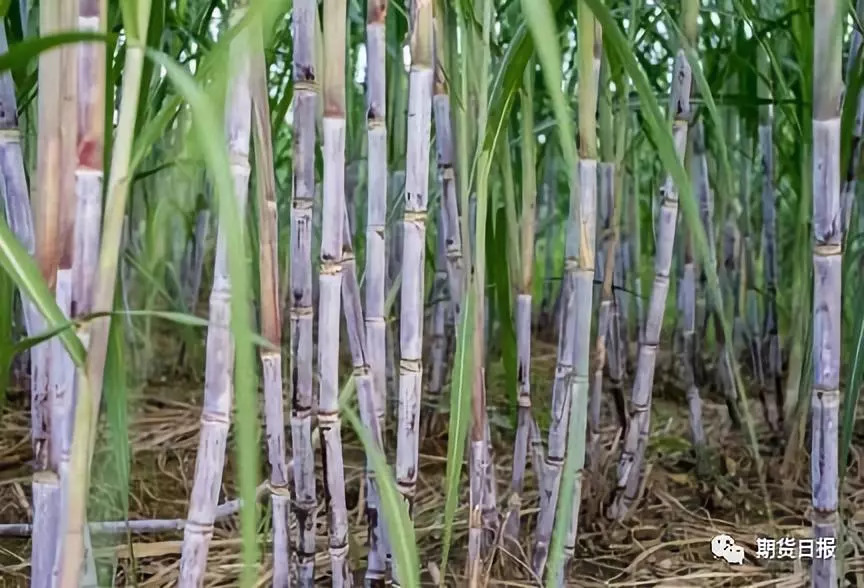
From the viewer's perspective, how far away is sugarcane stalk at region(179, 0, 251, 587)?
1.50ft

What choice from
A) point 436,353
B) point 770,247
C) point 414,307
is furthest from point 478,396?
point 770,247

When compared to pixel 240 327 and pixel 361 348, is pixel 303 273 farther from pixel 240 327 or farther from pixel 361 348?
pixel 240 327

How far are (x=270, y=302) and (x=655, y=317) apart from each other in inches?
16.1

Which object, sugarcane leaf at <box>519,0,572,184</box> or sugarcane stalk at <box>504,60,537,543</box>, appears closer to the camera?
sugarcane leaf at <box>519,0,572,184</box>

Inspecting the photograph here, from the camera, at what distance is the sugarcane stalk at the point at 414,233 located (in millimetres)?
528

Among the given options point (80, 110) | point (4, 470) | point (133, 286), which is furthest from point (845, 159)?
point (133, 286)

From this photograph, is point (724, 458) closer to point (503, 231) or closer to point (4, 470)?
point (503, 231)

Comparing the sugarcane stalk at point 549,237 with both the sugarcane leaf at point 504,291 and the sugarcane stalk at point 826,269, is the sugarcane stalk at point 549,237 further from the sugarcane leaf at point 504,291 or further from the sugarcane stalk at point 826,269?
the sugarcane stalk at point 826,269

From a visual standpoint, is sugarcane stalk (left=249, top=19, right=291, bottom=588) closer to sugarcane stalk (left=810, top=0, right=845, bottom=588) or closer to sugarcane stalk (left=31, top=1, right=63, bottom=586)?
sugarcane stalk (left=31, top=1, right=63, bottom=586)

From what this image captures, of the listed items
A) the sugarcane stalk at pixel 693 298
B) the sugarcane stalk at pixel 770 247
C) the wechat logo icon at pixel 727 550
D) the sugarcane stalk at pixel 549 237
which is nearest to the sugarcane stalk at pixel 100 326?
the wechat logo icon at pixel 727 550

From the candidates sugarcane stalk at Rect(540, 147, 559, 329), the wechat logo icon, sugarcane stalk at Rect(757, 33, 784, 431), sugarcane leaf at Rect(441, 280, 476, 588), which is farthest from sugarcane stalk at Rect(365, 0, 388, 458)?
sugarcane stalk at Rect(540, 147, 559, 329)

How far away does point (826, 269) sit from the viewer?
22.9 inches

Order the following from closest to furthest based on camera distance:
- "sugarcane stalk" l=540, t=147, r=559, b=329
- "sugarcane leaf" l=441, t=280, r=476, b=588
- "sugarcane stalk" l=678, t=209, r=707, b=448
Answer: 1. "sugarcane leaf" l=441, t=280, r=476, b=588
2. "sugarcane stalk" l=678, t=209, r=707, b=448
3. "sugarcane stalk" l=540, t=147, r=559, b=329

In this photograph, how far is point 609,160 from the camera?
81cm
